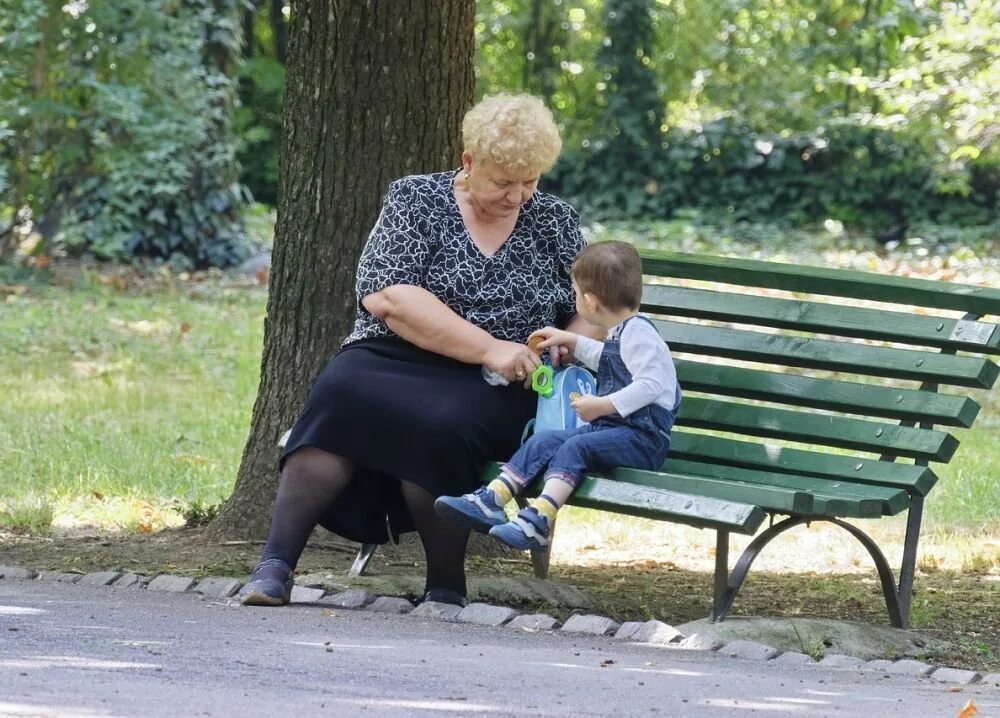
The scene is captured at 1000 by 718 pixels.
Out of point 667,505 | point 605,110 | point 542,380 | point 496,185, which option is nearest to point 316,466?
point 542,380

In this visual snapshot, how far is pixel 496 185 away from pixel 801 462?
1.20 meters

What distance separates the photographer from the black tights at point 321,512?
4711 mm

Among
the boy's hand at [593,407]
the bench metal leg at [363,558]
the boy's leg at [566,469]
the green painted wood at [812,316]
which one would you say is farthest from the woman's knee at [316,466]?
the green painted wood at [812,316]

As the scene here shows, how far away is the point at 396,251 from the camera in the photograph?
15.9 feet

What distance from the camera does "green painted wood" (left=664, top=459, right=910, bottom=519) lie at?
4.20 m

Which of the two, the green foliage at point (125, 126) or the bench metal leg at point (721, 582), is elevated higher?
the green foliage at point (125, 126)

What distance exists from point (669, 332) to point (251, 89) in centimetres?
1850

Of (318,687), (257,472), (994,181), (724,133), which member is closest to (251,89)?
(724,133)

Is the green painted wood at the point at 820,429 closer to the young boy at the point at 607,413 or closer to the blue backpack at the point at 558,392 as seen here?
the young boy at the point at 607,413

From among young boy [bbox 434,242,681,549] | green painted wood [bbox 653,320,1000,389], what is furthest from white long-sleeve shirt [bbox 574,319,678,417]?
green painted wood [bbox 653,320,1000,389]

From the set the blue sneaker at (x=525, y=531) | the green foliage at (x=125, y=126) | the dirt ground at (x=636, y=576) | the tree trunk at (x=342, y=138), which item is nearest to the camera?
the blue sneaker at (x=525, y=531)

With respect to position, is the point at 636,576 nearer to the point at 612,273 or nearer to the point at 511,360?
the point at 511,360

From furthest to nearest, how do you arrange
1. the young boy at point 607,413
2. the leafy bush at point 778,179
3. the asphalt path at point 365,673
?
the leafy bush at point 778,179
the young boy at point 607,413
the asphalt path at point 365,673

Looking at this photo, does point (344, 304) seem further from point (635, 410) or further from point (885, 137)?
point (885, 137)
